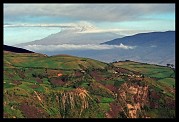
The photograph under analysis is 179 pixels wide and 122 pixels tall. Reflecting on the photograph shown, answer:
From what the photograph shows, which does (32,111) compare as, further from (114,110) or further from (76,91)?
(114,110)

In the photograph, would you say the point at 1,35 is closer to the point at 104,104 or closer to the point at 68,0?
the point at 68,0

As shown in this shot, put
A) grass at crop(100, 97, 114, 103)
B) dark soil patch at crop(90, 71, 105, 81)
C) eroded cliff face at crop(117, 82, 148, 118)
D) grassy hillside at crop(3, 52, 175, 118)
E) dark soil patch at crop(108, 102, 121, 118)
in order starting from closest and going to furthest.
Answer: grassy hillside at crop(3, 52, 175, 118) < dark soil patch at crop(108, 102, 121, 118) < grass at crop(100, 97, 114, 103) < eroded cliff face at crop(117, 82, 148, 118) < dark soil patch at crop(90, 71, 105, 81)

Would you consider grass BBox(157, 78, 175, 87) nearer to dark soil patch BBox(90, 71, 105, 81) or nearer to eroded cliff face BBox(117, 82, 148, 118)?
eroded cliff face BBox(117, 82, 148, 118)

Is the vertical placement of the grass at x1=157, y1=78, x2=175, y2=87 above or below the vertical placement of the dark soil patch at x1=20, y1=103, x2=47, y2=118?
below

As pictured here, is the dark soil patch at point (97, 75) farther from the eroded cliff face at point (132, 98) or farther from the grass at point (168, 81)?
the grass at point (168, 81)

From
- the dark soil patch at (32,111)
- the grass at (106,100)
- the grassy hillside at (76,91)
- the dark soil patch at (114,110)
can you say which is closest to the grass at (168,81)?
the grassy hillside at (76,91)

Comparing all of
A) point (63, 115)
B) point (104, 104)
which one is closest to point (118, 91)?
point (104, 104)

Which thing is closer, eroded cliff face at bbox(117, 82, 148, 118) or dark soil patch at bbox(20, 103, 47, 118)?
dark soil patch at bbox(20, 103, 47, 118)

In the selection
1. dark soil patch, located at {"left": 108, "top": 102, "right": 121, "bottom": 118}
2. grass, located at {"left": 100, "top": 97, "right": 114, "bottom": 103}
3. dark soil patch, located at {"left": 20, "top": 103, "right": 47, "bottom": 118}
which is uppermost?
dark soil patch, located at {"left": 20, "top": 103, "right": 47, "bottom": 118}

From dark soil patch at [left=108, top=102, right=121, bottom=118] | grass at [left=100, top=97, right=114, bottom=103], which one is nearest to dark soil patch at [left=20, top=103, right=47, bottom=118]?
dark soil patch at [left=108, top=102, right=121, bottom=118]
